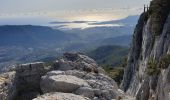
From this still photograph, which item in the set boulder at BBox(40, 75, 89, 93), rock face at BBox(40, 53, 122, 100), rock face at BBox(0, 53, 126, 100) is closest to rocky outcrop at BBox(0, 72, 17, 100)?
rock face at BBox(0, 53, 126, 100)

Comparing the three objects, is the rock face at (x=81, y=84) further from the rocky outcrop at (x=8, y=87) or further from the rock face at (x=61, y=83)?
the rocky outcrop at (x=8, y=87)

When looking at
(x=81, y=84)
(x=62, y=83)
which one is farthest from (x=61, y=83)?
(x=81, y=84)

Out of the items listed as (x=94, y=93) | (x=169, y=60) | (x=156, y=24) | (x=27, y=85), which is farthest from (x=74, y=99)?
(x=156, y=24)

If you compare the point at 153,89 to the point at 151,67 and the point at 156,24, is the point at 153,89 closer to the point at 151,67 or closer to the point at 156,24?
the point at 151,67

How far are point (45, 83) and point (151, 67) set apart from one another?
1511 cm

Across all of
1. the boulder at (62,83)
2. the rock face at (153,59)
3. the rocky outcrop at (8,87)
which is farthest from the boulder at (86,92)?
the rock face at (153,59)

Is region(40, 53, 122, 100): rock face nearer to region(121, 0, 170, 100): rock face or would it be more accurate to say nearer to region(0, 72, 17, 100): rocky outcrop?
region(0, 72, 17, 100): rocky outcrop

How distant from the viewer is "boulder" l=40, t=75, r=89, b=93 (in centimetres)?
2405

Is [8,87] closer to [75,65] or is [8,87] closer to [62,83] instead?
[62,83]

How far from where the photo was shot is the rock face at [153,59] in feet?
99.1

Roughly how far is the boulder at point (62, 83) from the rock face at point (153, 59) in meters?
5.58

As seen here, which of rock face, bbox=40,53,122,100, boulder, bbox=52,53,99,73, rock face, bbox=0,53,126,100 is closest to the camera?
rock face, bbox=0,53,126,100

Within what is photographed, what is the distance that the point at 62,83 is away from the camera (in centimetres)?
2417

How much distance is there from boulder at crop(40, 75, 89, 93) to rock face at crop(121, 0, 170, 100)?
558 cm
